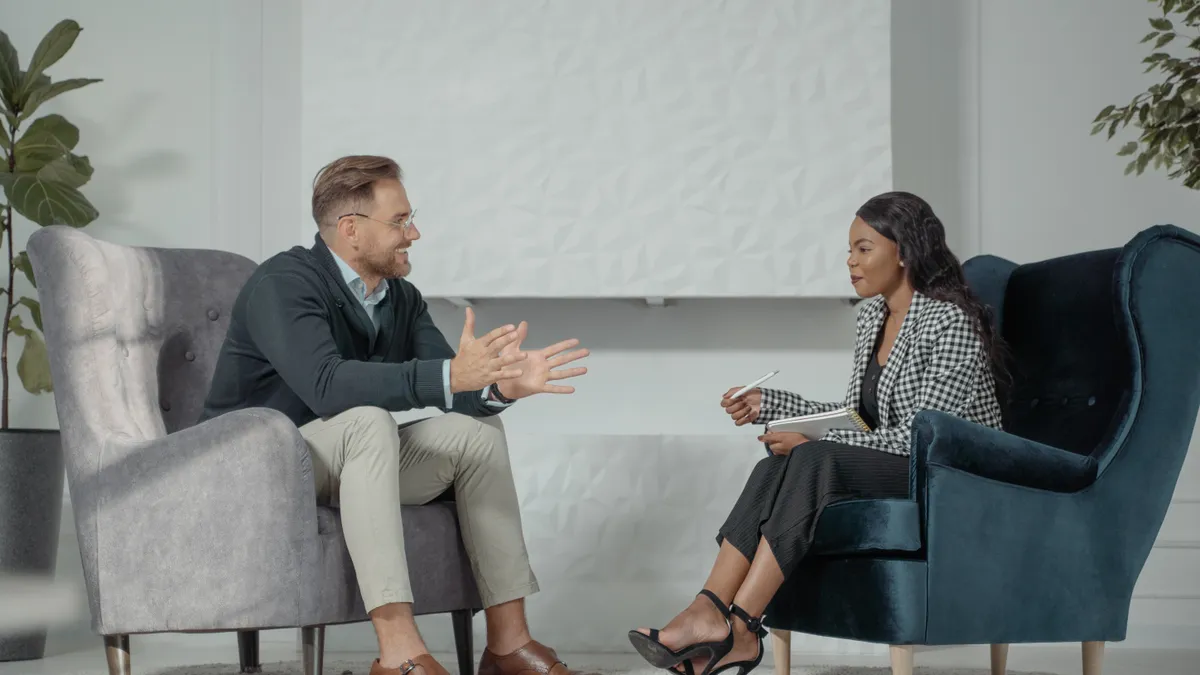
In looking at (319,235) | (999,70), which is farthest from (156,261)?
(999,70)

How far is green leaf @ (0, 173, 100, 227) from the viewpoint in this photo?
10.4 feet

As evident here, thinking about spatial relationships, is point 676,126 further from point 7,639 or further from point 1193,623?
point 7,639

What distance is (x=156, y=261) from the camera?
8.39ft

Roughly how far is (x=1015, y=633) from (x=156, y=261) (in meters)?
1.90

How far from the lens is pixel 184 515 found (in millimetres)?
2080

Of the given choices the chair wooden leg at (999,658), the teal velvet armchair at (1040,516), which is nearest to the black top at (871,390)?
the teal velvet armchair at (1040,516)

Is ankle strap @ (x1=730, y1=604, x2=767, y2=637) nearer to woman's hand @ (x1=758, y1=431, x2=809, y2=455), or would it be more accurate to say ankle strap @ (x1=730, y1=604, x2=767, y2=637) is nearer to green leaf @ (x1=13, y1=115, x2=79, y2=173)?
woman's hand @ (x1=758, y1=431, x2=809, y2=455)

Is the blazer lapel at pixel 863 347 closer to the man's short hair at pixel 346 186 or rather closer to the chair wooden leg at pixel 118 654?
the man's short hair at pixel 346 186

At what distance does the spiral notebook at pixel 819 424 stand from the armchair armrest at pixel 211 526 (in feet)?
3.08

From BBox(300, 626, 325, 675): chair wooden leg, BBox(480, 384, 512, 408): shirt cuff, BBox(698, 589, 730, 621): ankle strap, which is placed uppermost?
BBox(480, 384, 512, 408): shirt cuff

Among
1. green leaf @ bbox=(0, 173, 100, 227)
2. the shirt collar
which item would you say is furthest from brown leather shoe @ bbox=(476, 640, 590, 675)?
green leaf @ bbox=(0, 173, 100, 227)

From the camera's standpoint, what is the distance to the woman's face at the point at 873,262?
246 cm

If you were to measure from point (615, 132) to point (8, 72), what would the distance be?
1.74 m

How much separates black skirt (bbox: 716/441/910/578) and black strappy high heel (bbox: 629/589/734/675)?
172 mm
